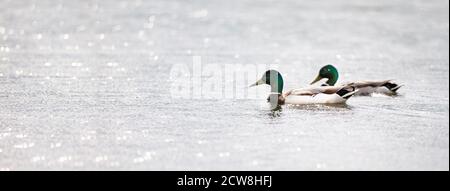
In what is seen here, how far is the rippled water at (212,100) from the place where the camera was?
30.7ft

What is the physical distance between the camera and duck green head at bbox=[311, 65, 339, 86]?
13.5 metres

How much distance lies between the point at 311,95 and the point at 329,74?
1.51 meters

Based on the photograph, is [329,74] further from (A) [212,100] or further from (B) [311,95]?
(A) [212,100]

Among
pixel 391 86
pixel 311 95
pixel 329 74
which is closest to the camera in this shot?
pixel 311 95

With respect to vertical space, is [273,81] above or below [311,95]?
above

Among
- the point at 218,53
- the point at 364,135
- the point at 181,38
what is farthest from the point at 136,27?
the point at 364,135

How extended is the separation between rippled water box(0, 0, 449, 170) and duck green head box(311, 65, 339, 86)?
13.8 inches

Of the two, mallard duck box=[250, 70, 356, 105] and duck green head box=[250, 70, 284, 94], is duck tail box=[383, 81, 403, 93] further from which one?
duck green head box=[250, 70, 284, 94]

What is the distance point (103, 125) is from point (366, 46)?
7344mm

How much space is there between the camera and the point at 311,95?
12141 mm

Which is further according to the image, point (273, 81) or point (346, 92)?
point (273, 81)

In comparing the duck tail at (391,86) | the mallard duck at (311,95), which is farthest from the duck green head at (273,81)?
the duck tail at (391,86)

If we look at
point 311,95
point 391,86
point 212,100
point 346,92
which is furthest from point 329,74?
point 212,100

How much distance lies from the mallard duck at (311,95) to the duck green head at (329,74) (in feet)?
3.77
